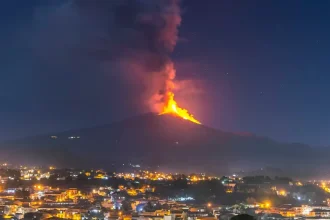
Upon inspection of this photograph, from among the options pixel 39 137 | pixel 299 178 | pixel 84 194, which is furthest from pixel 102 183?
pixel 39 137

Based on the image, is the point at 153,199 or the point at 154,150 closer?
the point at 153,199

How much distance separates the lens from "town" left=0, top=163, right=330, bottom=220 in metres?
19.0

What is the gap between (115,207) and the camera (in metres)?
21.5

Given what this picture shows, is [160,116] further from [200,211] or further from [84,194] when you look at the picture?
[200,211]

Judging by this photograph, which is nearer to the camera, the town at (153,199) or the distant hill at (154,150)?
the town at (153,199)

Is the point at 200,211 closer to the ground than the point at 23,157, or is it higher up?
closer to the ground

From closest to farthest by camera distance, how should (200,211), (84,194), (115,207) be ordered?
(200,211) → (115,207) → (84,194)

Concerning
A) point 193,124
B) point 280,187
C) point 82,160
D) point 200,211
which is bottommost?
point 200,211

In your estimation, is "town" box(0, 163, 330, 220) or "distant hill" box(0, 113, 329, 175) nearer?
"town" box(0, 163, 330, 220)

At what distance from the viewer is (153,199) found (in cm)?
2503

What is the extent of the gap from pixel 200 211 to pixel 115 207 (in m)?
3.44

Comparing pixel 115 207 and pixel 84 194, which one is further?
pixel 84 194

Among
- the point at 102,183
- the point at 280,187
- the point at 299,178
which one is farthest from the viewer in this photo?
the point at 299,178

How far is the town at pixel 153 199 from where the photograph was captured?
62.3ft
